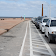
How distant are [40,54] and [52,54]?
22.3 inches

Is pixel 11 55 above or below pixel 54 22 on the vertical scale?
below

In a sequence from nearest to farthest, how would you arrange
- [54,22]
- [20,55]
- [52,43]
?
[20,55] → [52,43] → [54,22]

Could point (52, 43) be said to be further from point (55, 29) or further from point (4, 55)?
point (4, 55)

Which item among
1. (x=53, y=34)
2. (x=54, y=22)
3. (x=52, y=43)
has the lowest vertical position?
(x=52, y=43)

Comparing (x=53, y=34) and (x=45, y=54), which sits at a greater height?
(x=53, y=34)

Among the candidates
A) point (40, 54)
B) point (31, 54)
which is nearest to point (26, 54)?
point (31, 54)

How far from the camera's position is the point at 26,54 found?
20.9 feet

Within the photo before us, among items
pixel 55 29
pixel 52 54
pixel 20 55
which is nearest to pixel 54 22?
pixel 55 29

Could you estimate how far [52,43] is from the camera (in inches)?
364

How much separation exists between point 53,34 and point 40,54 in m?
2.65

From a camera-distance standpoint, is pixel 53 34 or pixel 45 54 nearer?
pixel 45 54

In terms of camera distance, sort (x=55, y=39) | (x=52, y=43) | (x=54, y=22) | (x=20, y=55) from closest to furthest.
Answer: (x=20, y=55)
(x=55, y=39)
(x=52, y=43)
(x=54, y=22)

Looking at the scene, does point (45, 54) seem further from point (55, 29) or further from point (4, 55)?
point (55, 29)

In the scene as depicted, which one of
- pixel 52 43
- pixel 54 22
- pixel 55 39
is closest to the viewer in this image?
pixel 55 39
